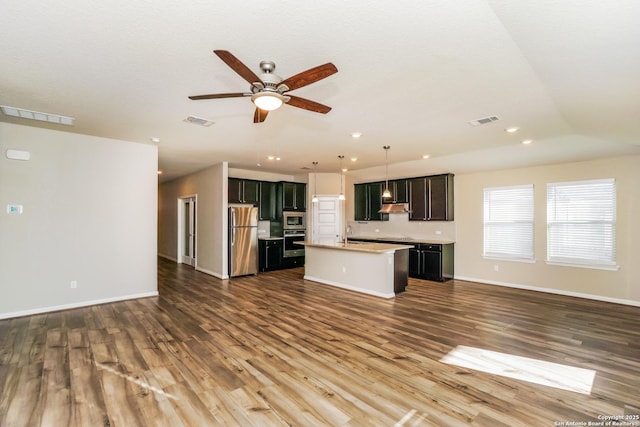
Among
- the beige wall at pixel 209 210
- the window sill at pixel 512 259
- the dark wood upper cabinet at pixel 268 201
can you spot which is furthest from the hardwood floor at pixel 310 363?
the dark wood upper cabinet at pixel 268 201

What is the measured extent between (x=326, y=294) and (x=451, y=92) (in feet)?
12.5

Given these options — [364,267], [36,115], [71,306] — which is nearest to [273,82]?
[36,115]

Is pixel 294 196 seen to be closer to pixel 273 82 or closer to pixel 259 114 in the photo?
pixel 259 114

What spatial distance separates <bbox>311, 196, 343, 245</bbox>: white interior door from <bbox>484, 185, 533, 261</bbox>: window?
3740 millimetres

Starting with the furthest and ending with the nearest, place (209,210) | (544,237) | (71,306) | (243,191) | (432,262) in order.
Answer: (243,191), (209,210), (432,262), (544,237), (71,306)

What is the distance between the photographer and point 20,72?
8.40ft

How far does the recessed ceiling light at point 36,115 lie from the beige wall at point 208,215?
309 cm

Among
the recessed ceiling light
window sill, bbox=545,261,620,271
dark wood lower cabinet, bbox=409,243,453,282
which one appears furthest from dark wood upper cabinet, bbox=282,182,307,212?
window sill, bbox=545,261,620,271

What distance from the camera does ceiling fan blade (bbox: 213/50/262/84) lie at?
1.74 meters

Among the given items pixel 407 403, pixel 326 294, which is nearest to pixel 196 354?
pixel 407 403

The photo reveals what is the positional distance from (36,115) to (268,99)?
345cm

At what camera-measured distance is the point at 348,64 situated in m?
2.43

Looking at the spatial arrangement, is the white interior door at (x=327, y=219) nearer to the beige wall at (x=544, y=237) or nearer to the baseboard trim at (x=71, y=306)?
the beige wall at (x=544, y=237)

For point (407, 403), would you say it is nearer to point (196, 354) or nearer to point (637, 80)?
point (196, 354)
